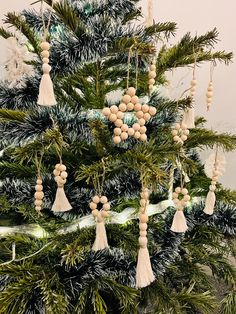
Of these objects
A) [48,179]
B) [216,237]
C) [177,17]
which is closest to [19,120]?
[48,179]

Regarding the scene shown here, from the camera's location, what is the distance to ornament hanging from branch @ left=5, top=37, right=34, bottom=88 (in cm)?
68

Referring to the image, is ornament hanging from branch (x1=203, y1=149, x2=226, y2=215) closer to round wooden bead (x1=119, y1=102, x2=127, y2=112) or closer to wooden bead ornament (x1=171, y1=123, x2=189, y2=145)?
wooden bead ornament (x1=171, y1=123, x2=189, y2=145)

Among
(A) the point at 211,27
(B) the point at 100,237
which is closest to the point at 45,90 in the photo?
(B) the point at 100,237

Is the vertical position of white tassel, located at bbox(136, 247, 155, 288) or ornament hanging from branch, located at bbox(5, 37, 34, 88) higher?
ornament hanging from branch, located at bbox(5, 37, 34, 88)

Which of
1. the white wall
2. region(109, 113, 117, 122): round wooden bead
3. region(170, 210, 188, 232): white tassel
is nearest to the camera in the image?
region(109, 113, 117, 122): round wooden bead

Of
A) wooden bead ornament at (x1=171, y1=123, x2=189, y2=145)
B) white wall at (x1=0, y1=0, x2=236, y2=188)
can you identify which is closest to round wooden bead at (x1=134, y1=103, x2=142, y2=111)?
wooden bead ornament at (x1=171, y1=123, x2=189, y2=145)

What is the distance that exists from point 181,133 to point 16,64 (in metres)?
0.30

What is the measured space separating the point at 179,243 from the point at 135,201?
11cm

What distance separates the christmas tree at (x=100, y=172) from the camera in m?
0.58

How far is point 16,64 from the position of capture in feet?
2.28

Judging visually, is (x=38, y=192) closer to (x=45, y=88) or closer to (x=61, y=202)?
(x=61, y=202)

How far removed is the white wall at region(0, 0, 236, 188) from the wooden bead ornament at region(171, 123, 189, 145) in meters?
0.50

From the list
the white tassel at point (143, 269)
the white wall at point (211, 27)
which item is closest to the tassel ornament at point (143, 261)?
the white tassel at point (143, 269)

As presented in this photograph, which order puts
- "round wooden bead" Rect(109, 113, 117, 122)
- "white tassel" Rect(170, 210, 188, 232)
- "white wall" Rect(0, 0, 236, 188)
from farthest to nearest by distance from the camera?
1. "white wall" Rect(0, 0, 236, 188)
2. "white tassel" Rect(170, 210, 188, 232)
3. "round wooden bead" Rect(109, 113, 117, 122)
